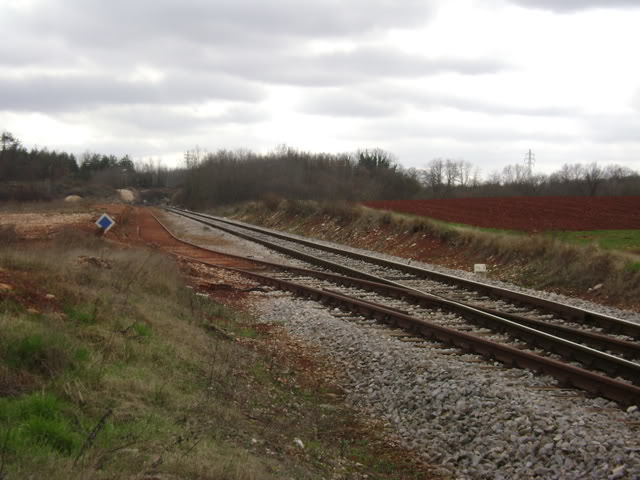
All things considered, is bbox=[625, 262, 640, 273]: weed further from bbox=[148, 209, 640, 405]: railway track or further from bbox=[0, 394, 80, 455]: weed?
bbox=[0, 394, 80, 455]: weed

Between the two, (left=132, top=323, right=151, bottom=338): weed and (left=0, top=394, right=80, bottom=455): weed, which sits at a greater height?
(left=0, top=394, right=80, bottom=455): weed

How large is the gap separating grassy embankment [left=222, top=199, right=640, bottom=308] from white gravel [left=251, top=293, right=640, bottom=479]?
7.76m

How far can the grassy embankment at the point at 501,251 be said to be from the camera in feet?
51.6

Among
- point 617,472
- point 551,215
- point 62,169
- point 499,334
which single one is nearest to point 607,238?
point 551,215

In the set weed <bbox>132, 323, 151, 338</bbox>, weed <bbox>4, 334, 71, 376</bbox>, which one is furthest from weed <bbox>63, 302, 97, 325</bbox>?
weed <bbox>4, 334, 71, 376</bbox>

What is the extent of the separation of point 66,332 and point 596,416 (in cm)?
571

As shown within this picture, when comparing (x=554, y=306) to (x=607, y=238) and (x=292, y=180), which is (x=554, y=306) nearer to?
(x=607, y=238)

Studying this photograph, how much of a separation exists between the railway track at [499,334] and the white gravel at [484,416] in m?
0.23

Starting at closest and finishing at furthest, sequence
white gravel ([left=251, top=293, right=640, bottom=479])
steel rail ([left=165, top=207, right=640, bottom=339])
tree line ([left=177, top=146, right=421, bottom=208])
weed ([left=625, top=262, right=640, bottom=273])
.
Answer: white gravel ([left=251, top=293, right=640, bottom=479]) < steel rail ([left=165, top=207, right=640, bottom=339]) < weed ([left=625, top=262, right=640, bottom=273]) < tree line ([left=177, top=146, right=421, bottom=208])

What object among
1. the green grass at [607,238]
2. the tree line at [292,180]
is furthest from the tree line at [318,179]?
the green grass at [607,238]

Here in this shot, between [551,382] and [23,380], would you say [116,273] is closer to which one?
[23,380]

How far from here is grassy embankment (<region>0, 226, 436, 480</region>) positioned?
15.3 feet

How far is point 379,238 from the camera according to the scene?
29.2 metres

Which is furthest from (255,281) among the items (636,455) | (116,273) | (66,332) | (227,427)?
(636,455)
